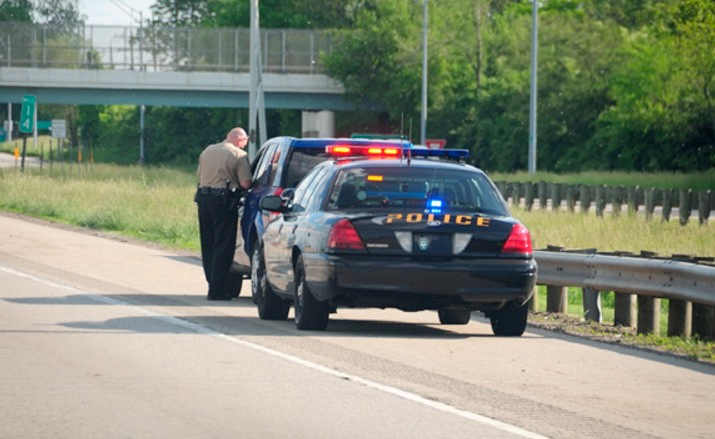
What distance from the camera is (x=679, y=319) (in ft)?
51.8

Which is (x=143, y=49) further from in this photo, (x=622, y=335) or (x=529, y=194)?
(x=622, y=335)

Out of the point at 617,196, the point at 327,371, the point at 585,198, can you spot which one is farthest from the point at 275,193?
the point at 585,198

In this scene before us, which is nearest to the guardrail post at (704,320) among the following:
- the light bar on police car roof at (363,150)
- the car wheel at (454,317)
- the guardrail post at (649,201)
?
the car wheel at (454,317)

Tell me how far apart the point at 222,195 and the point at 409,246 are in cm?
464

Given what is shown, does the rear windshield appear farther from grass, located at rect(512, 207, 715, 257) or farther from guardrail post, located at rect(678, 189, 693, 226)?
guardrail post, located at rect(678, 189, 693, 226)

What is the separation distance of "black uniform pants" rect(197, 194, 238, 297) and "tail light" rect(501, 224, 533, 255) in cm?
470

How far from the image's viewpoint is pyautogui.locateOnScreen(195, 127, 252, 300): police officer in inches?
740

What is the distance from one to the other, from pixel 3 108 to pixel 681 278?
175412 mm

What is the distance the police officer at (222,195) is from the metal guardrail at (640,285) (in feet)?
10.4

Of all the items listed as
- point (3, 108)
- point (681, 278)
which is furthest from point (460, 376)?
point (3, 108)

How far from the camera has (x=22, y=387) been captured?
11195mm

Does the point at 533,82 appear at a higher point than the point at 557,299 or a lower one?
higher

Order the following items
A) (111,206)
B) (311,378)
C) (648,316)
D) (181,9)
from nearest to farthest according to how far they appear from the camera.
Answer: (311,378)
(648,316)
(111,206)
(181,9)

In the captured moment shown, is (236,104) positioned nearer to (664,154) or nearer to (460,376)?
(664,154)
